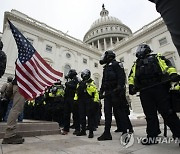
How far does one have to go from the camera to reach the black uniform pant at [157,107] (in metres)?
2.54

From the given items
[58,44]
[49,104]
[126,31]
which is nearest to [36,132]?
[49,104]

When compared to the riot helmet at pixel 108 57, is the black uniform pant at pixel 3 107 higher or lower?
lower

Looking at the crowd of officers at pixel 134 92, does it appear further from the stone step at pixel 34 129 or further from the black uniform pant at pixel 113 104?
the stone step at pixel 34 129

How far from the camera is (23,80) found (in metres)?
3.25

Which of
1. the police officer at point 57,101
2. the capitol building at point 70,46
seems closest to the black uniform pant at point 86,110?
the police officer at point 57,101

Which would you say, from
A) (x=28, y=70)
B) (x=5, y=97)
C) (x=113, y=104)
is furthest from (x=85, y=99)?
(x=5, y=97)

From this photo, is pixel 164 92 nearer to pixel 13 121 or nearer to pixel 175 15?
pixel 175 15

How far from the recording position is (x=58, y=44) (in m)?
25.9

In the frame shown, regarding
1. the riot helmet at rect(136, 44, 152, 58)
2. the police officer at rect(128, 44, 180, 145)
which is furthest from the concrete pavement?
the riot helmet at rect(136, 44, 152, 58)

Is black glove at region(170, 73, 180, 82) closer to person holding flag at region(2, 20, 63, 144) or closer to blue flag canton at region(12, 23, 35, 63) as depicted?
person holding flag at region(2, 20, 63, 144)

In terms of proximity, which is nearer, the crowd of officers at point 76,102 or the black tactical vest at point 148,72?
the black tactical vest at point 148,72

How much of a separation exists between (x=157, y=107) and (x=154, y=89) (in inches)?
13.7

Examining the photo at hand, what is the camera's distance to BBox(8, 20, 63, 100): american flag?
127 inches

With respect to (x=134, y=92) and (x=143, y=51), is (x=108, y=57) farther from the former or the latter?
(x=134, y=92)
